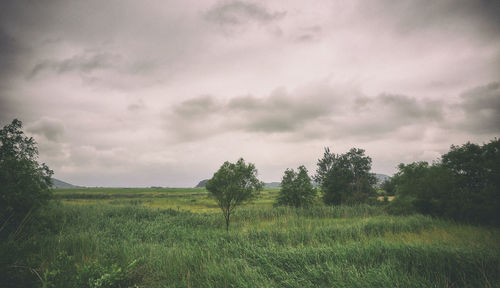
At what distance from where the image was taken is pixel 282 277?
506 cm

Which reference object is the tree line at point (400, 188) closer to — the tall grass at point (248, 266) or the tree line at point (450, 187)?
the tree line at point (450, 187)

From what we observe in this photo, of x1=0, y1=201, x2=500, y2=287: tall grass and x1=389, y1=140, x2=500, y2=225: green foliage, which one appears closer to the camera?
x1=0, y1=201, x2=500, y2=287: tall grass

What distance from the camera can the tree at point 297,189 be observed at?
3025 centimetres

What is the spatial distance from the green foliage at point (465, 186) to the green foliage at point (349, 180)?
Result: 14359mm

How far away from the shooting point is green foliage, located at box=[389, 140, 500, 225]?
16.3 meters

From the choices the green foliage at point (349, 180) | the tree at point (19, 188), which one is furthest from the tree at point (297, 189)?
the tree at point (19, 188)

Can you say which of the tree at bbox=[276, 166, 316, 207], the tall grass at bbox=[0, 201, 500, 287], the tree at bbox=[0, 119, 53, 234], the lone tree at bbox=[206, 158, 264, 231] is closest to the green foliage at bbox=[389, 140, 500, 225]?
the tree at bbox=[276, 166, 316, 207]

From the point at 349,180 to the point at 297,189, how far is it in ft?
47.1

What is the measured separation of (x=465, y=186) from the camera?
18422mm

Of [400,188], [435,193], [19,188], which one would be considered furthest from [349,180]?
[19,188]

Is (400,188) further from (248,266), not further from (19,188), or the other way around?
(19,188)

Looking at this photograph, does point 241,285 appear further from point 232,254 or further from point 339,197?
point 339,197

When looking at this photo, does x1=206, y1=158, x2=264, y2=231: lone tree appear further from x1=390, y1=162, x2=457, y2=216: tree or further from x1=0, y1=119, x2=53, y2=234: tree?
x1=390, y1=162, x2=457, y2=216: tree

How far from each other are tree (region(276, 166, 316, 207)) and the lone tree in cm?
1411
